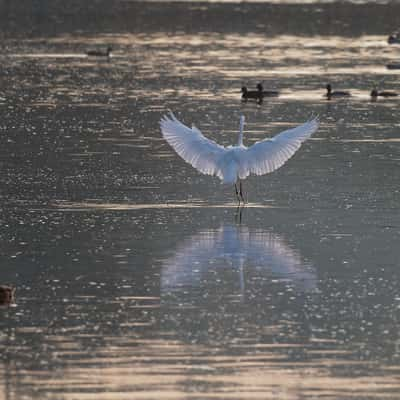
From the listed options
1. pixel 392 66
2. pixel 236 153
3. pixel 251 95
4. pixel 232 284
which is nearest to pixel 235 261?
pixel 232 284

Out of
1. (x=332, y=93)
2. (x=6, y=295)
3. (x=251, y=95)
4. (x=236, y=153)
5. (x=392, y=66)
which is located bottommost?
(x=6, y=295)

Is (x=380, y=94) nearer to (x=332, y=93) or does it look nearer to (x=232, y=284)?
(x=332, y=93)

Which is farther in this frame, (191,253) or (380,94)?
(380,94)

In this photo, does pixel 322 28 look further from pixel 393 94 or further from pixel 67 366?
pixel 67 366

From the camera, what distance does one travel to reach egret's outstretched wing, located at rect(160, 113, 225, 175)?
21.9 metres

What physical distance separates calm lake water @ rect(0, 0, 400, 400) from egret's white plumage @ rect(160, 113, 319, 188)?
20.8 inches

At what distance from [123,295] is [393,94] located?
24.1 meters

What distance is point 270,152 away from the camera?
2172cm

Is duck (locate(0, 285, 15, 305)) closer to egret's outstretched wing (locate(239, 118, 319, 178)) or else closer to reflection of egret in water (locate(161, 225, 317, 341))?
reflection of egret in water (locate(161, 225, 317, 341))

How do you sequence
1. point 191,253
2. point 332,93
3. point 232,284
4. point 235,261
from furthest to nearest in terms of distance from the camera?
point 332,93 → point 191,253 → point 235,261 → point 232,284

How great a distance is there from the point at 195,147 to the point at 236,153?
2.60 ft

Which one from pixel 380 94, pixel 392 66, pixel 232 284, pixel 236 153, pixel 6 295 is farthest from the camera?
pixel 392 66

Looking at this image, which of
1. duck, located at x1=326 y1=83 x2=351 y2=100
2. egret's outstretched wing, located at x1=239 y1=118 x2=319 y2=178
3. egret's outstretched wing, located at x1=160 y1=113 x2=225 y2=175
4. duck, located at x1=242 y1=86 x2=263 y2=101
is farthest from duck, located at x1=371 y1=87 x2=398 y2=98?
egret's outstretched wing, located at x1=239 y1=118 x2=319 y2=178

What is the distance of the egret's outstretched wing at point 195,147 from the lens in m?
21.9
